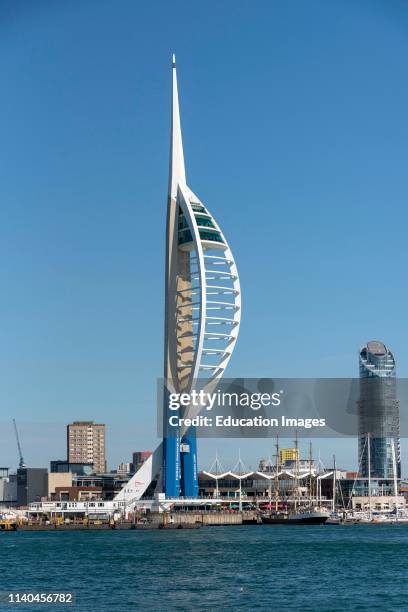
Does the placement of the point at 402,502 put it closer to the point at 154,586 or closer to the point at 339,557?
the point at 339,557

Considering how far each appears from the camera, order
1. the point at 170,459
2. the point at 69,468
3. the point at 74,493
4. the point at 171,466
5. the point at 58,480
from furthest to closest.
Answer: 1. the point at 69,468
2. the point at 58,480
3. the point at 74,493
4. the point at 171,466
5. the point at 170,459

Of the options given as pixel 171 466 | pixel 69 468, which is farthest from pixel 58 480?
pixel 171 466

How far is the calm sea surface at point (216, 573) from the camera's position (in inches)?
1588

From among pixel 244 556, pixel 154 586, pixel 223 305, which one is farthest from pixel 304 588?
pixel 223 305

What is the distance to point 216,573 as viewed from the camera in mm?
49906

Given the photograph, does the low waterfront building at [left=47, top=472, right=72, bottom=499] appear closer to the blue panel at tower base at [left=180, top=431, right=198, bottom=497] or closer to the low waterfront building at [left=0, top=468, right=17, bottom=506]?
the low waterfront building at [left=0, top=468, right=17, bottom=506]

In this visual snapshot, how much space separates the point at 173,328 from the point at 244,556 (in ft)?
165

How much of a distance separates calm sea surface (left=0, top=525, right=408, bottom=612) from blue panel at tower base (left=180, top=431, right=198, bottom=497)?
1196 inches

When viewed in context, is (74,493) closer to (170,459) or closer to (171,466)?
(171,466)

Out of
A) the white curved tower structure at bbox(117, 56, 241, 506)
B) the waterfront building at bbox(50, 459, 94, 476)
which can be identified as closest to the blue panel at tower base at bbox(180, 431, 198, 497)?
the white curved tower structure at bbox(117, 56, 241, 506)

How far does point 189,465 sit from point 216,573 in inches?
2406

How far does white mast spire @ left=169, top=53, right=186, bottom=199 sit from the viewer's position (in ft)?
379

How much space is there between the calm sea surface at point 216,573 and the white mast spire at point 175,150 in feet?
149

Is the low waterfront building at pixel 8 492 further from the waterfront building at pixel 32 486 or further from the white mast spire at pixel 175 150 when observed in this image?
the white mast spire at pixel 175 150
